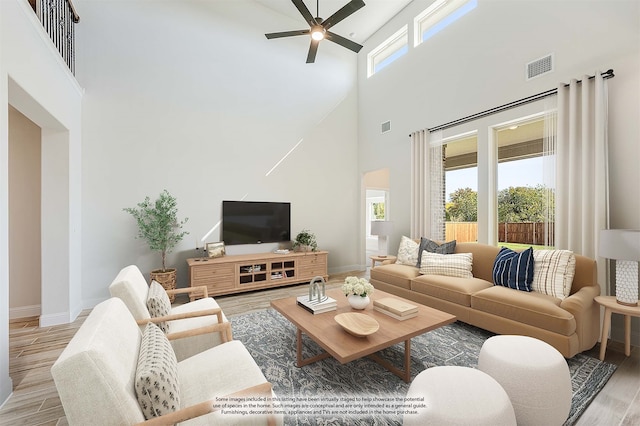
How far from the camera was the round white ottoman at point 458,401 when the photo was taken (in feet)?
3.78

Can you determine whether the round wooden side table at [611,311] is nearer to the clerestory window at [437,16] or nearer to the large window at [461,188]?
the large window at [461,188]

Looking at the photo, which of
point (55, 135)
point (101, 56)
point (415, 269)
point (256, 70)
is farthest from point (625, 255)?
point (101, 56)

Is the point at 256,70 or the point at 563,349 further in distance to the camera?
the point at 256,70

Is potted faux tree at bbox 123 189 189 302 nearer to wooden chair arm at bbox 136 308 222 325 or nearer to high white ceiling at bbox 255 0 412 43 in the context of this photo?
wooden chair arm at bbox 136 308 222 325

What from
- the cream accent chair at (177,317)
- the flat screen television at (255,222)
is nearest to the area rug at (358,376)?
the cream accent chair at (177,317)

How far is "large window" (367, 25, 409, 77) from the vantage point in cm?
516

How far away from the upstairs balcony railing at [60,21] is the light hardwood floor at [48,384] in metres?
3.10

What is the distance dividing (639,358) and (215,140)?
562 cm

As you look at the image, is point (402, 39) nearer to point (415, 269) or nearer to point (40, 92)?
point (415, 269)

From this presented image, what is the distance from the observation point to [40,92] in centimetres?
253

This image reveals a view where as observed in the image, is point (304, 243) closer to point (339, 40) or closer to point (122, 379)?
point (339, 40)

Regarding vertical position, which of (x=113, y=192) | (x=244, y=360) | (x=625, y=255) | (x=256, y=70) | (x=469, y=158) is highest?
(x=256, y=70)

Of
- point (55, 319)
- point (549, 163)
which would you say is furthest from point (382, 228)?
point (55, 319)

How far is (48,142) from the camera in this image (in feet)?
10.5
